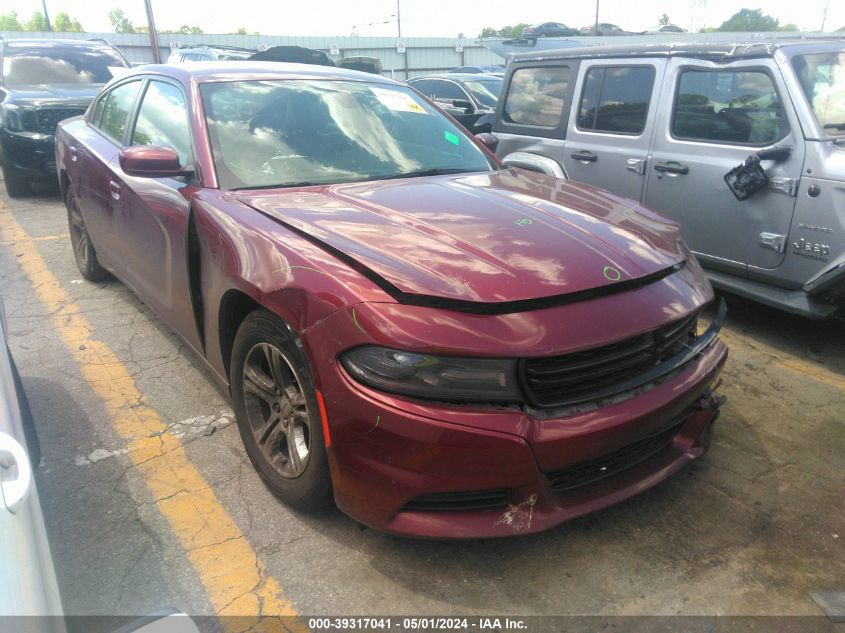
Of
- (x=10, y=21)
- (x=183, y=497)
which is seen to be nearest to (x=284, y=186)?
(x=183, y=497)

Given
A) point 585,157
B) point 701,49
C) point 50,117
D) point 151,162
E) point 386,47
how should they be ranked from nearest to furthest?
1. point 151,162
2. point 701,49
3. point 585,157
4. point 50,117
5. point 386,47

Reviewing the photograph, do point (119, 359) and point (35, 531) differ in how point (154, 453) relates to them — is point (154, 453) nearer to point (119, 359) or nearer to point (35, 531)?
point (119, 359)

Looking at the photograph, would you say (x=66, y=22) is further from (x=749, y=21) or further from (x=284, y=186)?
(x=284, y=186)

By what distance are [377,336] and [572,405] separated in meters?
0.67

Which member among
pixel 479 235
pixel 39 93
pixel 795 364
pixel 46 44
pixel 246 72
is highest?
pixel 46 44

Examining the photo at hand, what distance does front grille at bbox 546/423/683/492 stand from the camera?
7.25 ft

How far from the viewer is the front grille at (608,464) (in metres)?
2.21

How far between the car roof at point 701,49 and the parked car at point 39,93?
5335 millimetres

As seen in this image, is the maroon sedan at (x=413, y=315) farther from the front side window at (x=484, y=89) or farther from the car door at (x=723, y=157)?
the front side window at (x=484, y=89)

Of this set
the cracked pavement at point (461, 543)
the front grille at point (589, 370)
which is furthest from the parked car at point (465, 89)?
the front grille at point (589, 370)

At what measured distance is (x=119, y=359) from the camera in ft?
13.1

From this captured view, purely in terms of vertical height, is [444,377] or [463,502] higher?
[444,377]

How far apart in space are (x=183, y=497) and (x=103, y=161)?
2.42 m

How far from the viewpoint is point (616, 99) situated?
5.09 m
